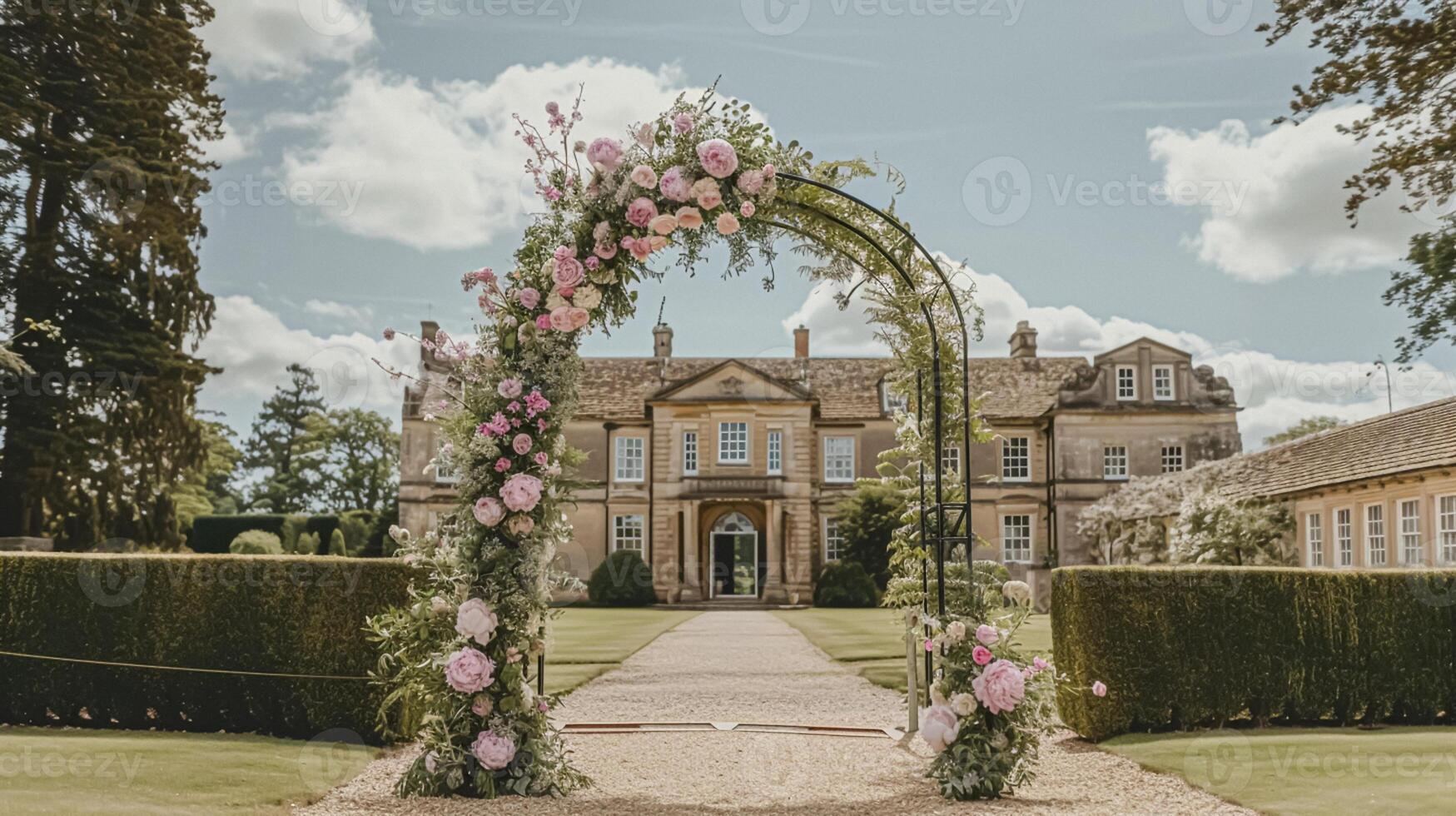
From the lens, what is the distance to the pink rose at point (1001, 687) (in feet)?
21.5

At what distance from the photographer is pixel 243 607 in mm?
8289

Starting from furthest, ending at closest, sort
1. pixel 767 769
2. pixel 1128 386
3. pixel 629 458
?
1. pixel 629 458
2. pixel 1128 386
3. pixel 767 769

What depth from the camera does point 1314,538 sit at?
1859cm

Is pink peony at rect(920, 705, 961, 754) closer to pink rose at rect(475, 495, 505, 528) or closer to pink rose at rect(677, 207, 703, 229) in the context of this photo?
pink rose at rect(475, 495, 505, 528)

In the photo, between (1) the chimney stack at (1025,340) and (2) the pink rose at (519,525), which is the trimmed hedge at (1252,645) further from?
(1) the chimney stack at (1025,340)

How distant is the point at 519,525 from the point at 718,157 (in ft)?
8.61

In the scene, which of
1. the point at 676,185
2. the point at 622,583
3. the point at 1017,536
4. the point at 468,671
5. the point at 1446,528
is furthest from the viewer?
the point at 1017,536

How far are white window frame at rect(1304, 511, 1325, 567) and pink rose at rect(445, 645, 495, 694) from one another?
16.4 metres

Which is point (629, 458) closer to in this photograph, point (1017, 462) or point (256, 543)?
point (256, 543)

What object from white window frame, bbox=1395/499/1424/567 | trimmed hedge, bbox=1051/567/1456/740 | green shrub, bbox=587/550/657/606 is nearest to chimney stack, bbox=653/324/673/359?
green shrub, bbox=587/550/657/606

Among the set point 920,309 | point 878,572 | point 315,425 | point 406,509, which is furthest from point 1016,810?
point 315,425

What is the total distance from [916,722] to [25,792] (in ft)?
21.0

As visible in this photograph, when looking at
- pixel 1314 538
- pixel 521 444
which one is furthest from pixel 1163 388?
pixel 521 444

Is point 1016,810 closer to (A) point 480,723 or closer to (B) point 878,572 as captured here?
(A) point 480,723
